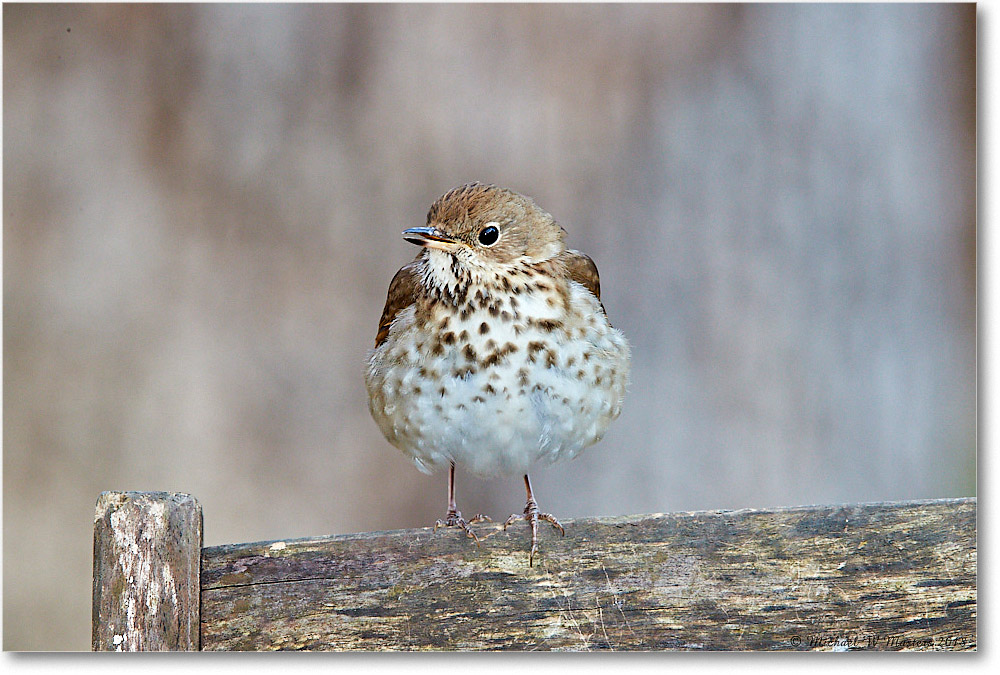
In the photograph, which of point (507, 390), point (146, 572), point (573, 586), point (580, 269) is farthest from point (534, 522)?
point (146, 572)

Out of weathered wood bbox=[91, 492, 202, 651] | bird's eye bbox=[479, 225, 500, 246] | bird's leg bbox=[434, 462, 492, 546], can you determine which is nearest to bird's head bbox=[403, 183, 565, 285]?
bird's eye bbox=[479, 225, 500, 246]

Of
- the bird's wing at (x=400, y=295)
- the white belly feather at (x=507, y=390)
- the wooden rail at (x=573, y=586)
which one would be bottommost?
the wooden rail at (x=573, y=586)

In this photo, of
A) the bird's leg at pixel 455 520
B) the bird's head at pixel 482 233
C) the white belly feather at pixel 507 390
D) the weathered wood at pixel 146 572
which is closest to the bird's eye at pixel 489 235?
the bird's head at pixel 482 233

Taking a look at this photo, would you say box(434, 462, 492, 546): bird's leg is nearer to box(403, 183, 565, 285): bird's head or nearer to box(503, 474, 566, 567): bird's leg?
box(503, 474, 566, 567): bird's leg

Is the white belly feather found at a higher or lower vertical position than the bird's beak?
lower

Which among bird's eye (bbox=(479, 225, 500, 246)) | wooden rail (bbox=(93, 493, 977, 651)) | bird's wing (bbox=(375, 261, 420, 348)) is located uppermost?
bird's eye (bbox=(479, 225, 500, 246))

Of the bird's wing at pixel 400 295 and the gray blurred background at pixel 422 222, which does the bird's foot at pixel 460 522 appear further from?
the gray blurred background at pixel 422 222
